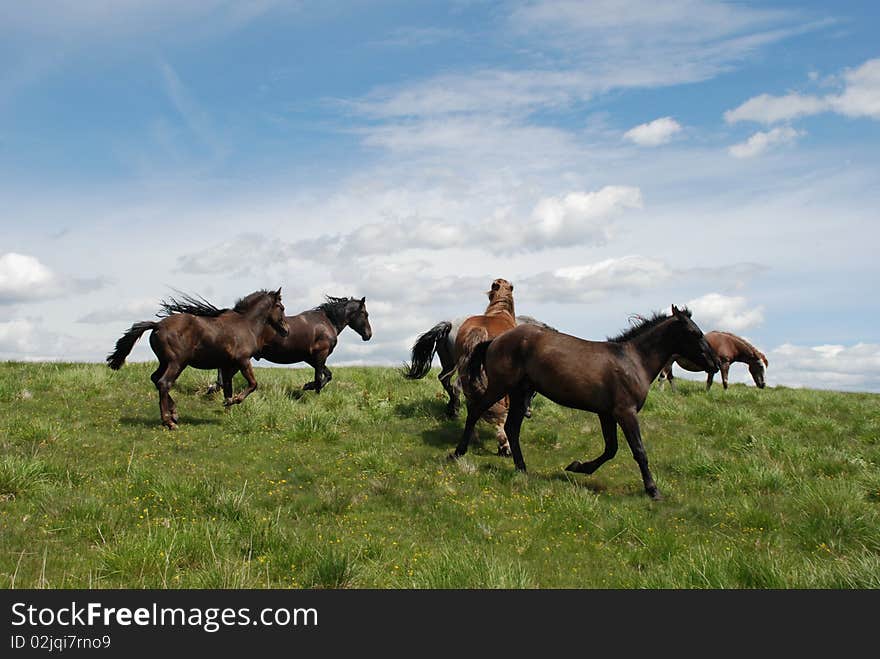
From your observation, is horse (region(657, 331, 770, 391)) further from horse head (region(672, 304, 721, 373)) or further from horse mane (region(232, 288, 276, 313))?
horse mane (region(232, 288, 276, 313))

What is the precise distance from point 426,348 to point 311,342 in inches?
141

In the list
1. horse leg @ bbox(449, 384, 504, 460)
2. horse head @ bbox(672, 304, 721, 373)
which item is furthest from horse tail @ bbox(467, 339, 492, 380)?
horse head @ bbox(672, 304, 721, 373)

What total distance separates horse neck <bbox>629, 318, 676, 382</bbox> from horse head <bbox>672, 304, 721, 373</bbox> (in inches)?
6.2

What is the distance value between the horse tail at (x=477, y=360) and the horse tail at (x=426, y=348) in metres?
2.92

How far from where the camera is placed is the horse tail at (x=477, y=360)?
1138cm

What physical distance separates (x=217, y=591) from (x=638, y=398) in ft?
22.1

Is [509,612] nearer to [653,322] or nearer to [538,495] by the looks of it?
[538,495]

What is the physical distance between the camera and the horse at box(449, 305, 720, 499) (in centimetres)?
989

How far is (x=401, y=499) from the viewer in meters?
8.66

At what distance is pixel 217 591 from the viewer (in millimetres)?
5355

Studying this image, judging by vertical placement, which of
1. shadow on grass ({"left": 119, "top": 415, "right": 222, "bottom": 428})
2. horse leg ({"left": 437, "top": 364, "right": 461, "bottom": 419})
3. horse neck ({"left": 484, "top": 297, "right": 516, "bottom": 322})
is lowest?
shadow on grass ({"left": 119, "top": 415, "right": 222, "bottom": 428})

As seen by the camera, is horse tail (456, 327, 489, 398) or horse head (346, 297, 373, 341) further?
horse head (346, 297, 373, 341)

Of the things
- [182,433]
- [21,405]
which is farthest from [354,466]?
[21,405]

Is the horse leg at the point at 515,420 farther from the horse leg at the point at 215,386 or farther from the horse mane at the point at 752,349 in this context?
the horse mane at the point at 752,349
